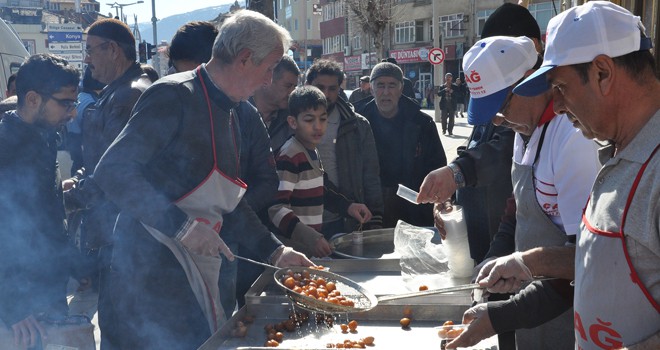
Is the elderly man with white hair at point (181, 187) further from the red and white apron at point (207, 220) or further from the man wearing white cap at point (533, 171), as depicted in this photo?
the man wearing white cap at point (533, 171)

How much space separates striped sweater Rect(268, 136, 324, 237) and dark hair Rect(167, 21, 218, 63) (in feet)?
2.50

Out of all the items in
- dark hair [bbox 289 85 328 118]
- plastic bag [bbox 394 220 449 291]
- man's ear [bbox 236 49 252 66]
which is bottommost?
plastic bag [bbox 394 220 449 291]

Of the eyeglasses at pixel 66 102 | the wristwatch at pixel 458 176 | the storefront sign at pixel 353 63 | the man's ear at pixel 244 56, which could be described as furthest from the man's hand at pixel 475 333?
the storefront sign at pixel 353 63

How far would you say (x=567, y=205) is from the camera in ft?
6.31

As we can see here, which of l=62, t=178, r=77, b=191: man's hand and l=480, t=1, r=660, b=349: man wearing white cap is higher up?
l=480, t=1, r=660, b=349: man wearing white cap

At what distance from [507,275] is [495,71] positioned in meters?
0.70

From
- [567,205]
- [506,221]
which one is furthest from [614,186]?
[506,221]

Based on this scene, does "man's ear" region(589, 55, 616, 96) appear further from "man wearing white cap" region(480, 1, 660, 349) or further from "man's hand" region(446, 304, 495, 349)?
"man's hand" region(446, 304, 495, 349)

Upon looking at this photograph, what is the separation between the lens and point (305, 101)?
371 centimetres

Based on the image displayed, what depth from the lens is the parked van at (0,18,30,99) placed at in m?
6.76

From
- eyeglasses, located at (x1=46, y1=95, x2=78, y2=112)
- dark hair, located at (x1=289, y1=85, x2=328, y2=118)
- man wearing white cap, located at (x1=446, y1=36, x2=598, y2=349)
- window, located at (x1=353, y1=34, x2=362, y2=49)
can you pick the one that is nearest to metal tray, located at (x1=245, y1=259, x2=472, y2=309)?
man wearing white cap, located at (x1=446, y1=36, x2=598, y2=349)

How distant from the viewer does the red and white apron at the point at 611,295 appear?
53.4 inches

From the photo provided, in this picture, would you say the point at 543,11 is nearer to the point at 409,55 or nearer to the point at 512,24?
the point at 409,55

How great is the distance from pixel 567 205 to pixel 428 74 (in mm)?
41166
